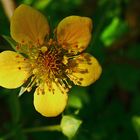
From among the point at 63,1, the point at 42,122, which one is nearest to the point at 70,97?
the point at 42,122

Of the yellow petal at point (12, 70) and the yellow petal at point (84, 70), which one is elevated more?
the yellow petal at point (12, 70)

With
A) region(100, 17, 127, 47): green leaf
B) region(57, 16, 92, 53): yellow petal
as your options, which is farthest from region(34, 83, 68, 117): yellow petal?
region(100, 17, 127, 47): green leaf

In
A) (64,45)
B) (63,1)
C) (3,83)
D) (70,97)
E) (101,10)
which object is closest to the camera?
(3,83)

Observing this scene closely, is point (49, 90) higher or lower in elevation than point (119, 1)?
higher

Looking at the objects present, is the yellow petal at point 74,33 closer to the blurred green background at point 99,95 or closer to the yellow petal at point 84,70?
the yellow petal at point 84,70

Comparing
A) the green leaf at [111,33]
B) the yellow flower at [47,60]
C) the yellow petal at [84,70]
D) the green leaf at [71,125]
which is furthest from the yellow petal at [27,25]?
the green leaf at [111,33]

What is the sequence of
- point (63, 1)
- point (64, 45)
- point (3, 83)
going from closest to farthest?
point (3, 83) < point (64, 45) < point (63, 1)

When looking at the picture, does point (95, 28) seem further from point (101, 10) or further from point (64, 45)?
point (64, 45)
